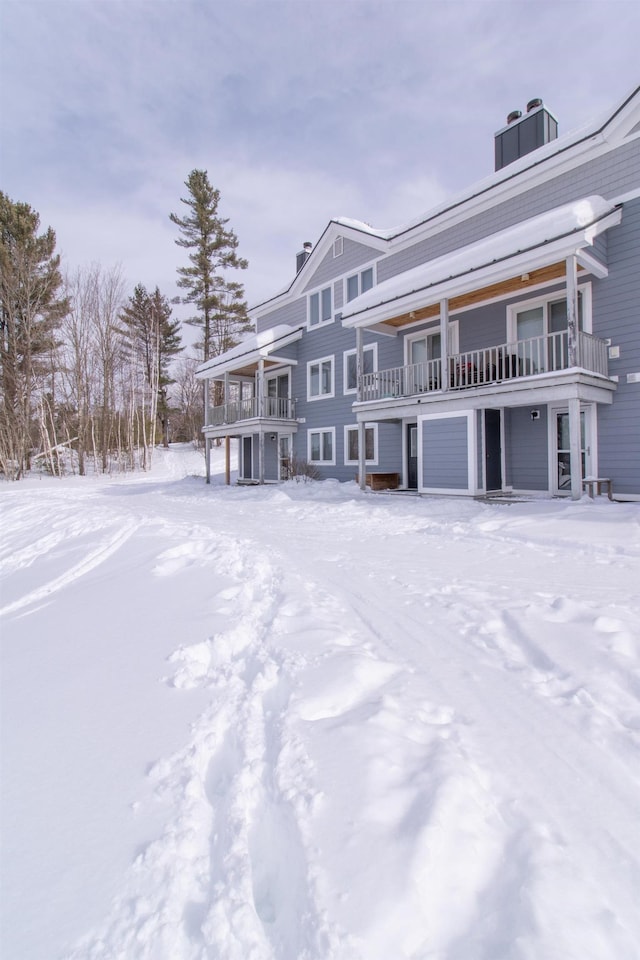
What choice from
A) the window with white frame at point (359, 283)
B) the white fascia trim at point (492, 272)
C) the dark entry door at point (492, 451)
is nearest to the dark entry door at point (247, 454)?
the window with white frame at point (359, 283)

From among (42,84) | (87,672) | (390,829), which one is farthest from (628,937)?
(42,84)

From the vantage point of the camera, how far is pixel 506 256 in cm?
954

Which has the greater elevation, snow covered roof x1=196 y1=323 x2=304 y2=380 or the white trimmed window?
snow covered roof x1=196 y1=323 x2=304 y2=380

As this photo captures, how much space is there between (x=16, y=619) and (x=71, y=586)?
0.86 m

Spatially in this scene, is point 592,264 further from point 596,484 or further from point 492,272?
point 596,484

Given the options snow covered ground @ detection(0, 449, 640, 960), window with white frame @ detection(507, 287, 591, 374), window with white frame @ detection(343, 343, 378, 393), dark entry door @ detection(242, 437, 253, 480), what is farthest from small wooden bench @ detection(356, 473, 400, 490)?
snow covered ground @ detection(0, 449, 640, 960)

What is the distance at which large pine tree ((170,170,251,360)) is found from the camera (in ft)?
103

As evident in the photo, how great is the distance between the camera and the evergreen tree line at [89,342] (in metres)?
23.4

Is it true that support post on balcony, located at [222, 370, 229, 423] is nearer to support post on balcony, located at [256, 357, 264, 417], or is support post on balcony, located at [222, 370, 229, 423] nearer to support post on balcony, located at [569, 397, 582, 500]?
support post on balcony, located at [256, 357, 264, 417]

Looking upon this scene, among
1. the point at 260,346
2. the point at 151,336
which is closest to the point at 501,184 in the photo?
the point at 260,346

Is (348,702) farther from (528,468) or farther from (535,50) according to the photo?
(535,50)

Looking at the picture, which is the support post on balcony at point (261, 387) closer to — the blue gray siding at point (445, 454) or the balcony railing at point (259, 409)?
the balcony railing at point (259, 409)

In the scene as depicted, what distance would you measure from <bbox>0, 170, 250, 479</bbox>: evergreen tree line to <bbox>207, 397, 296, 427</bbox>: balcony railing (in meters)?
9.98

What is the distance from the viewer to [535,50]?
9719 mm
